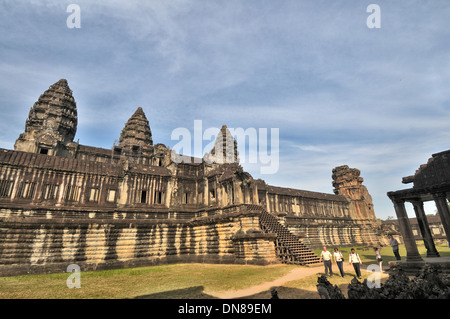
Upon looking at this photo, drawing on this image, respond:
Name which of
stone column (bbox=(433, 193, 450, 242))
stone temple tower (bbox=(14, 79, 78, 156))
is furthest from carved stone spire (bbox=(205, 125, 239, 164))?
stone temple tower (bbox=(14, 79, 78, 156))

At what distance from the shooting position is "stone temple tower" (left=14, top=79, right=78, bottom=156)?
112 feet

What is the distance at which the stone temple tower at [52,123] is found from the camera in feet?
112

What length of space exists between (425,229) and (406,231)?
325 cm

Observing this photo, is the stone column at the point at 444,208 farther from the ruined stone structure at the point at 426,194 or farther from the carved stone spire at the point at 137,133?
the carved stone spire at the point at 137,133

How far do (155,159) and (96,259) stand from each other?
25.0 meters

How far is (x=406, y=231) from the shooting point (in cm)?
1253

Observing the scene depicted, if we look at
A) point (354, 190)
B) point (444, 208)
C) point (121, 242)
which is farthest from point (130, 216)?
point (354, 190)

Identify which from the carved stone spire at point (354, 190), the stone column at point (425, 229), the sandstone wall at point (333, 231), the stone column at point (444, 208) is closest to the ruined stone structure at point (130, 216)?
the stone column at point (425, 229)

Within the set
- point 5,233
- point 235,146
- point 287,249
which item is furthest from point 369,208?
point 5,233

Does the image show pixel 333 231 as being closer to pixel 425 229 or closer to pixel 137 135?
pixel 425 229

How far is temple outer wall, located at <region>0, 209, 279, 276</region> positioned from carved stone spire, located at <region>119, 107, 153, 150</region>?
25566 mm

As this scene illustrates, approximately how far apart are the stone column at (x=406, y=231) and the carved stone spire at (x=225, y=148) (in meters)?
22.7
